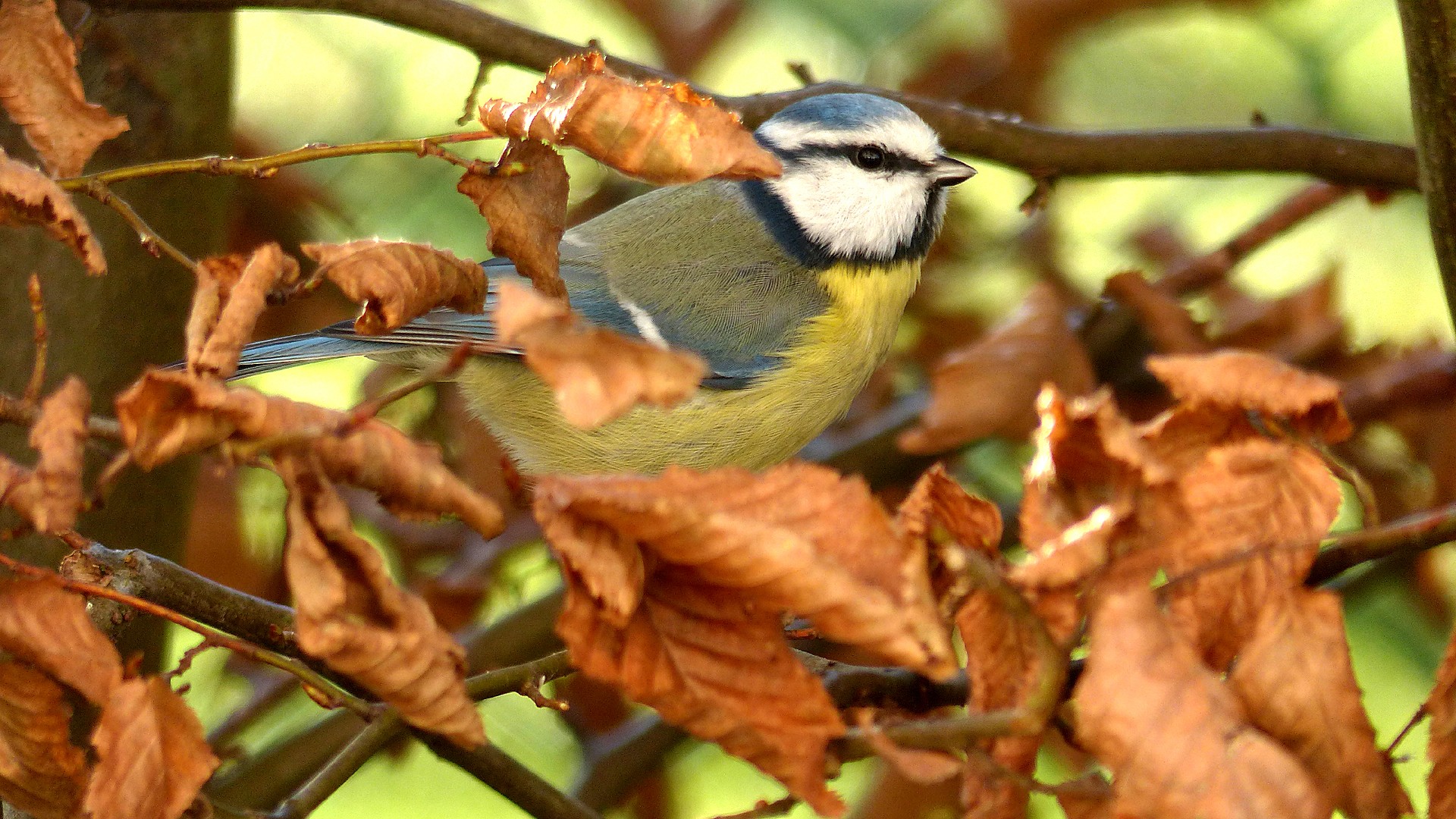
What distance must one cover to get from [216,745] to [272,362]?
1.87ft

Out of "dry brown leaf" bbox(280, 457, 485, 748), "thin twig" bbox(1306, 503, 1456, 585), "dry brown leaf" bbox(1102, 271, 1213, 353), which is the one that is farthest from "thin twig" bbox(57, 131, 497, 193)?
"dry brown leaf" bbox(1102, 271, 1213, 353)

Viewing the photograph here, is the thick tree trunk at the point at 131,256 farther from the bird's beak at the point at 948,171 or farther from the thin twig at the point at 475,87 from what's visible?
the bird's beak at the point at 948,171

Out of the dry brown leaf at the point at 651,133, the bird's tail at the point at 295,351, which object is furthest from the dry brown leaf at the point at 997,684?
the bird's tail at the point at 295,351

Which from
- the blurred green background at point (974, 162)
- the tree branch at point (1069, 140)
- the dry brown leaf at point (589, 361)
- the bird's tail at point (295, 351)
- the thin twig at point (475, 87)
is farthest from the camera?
the blurred green background at point (974, 162)

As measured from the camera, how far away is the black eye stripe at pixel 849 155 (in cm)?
227

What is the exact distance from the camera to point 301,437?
2.87ft

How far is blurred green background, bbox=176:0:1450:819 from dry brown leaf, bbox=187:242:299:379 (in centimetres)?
147

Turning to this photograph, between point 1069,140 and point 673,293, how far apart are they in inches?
23.9

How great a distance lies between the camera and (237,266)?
1.07m

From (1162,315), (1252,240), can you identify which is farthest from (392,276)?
(1252,240)

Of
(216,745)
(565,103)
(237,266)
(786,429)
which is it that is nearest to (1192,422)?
(565,103)

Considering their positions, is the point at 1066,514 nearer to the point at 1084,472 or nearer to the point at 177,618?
the point at 1084,472

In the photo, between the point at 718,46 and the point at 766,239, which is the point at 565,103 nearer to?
the point at 766,239

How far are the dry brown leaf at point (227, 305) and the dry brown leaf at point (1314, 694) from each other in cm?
69
